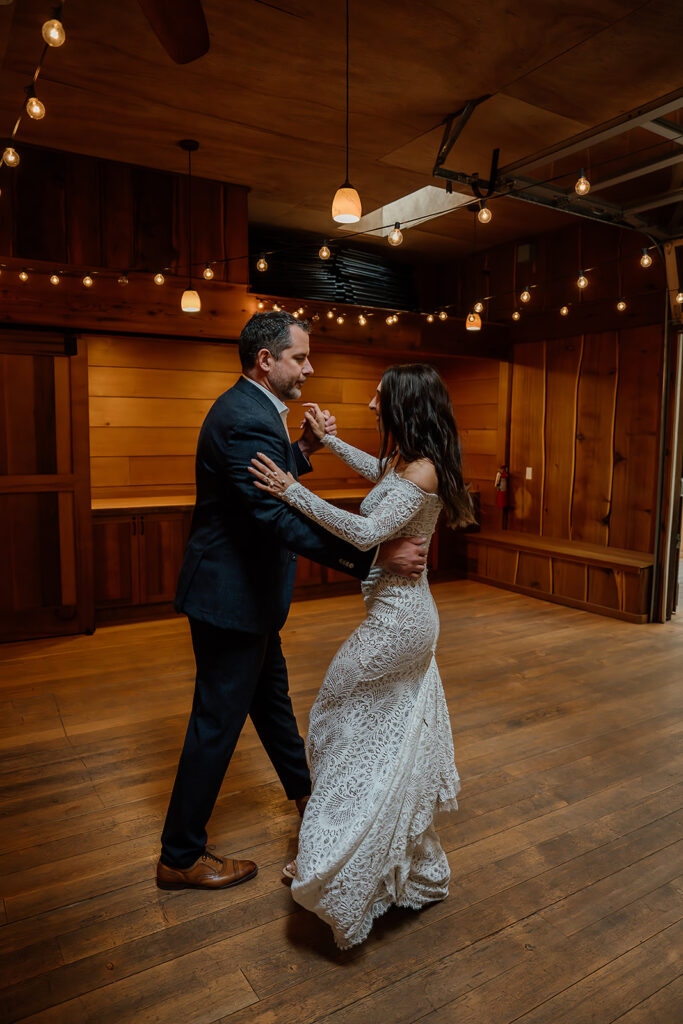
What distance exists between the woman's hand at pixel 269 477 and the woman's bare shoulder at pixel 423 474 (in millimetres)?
357

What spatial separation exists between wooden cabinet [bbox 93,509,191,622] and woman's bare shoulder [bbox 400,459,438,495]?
3.59m

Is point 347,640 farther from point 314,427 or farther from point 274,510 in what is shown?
point 314,427

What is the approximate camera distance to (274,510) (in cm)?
184

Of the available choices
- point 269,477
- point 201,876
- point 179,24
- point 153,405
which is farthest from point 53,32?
point 153,405

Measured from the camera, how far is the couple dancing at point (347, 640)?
1820 mm

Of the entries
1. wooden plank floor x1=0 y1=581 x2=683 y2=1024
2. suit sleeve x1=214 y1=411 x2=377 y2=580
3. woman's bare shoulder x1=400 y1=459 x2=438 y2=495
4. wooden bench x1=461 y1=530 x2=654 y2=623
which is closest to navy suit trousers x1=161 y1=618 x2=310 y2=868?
wooden plank floor x1=0 y1=581 x2=683 y2=1024

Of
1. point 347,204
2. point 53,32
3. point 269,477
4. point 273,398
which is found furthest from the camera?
point 347,204

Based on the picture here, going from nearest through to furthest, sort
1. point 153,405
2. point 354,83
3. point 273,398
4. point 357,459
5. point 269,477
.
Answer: point 269,477 → point 273,398 → point 357,459 → point 354,83 → point 153,405

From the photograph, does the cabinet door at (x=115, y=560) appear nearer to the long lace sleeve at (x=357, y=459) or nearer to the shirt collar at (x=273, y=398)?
the long lace sleeve at (x=357, y=459)

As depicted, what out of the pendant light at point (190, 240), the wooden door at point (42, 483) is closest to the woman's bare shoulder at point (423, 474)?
the pendant light at point (190, 240)

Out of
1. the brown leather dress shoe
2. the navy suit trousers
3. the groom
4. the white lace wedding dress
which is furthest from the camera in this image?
the brown leather dress shoe

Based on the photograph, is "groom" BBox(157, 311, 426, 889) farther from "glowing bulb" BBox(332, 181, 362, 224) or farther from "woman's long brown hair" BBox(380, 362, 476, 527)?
"glowing bulb" BBox(332, 181, 362, 224)

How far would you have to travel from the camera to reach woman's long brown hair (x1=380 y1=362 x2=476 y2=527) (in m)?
1.95

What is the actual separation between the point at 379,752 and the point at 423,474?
2.70 feet
